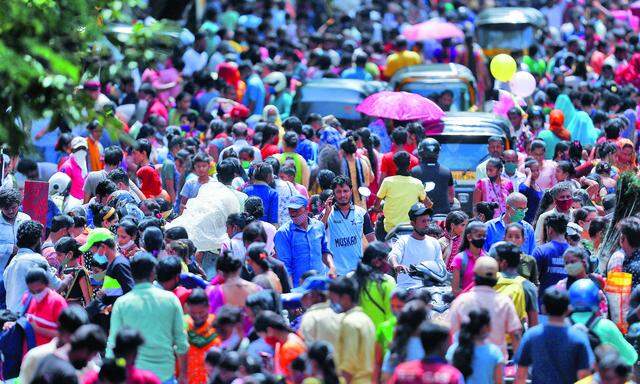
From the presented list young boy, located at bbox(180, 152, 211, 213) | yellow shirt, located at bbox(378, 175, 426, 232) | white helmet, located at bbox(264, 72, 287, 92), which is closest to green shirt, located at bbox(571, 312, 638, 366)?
yellow shirt, located at bbox(378, 175, 426, 232)

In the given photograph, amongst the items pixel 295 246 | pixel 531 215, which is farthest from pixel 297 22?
pixel 295 246

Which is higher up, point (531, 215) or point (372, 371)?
point (372, 371)

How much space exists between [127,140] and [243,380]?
1.62m

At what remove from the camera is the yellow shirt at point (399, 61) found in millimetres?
25891

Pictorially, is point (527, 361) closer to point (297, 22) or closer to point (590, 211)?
point (590, 211)

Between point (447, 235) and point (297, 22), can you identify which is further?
point (297, 22)

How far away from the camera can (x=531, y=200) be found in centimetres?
1555

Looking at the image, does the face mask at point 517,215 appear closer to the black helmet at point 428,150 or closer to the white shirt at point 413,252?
the white shirt at point 413,252

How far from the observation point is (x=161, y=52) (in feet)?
30.4

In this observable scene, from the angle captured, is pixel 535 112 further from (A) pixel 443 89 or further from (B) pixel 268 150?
(B) pixel 268 150

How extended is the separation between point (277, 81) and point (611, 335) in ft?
44.0

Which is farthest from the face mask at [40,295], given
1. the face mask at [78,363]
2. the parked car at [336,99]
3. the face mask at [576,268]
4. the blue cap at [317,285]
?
the parked car at [336,99]

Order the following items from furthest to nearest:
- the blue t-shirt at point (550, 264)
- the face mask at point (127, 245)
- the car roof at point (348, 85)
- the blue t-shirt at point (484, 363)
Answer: the car roof at point (348, 85) < the face mask at point (127, 245) < the blue t-shirt at point (550, 264) < the blue t-shirt at point (484, 363)

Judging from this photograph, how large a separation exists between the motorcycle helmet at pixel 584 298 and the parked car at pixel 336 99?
34.1 ft
